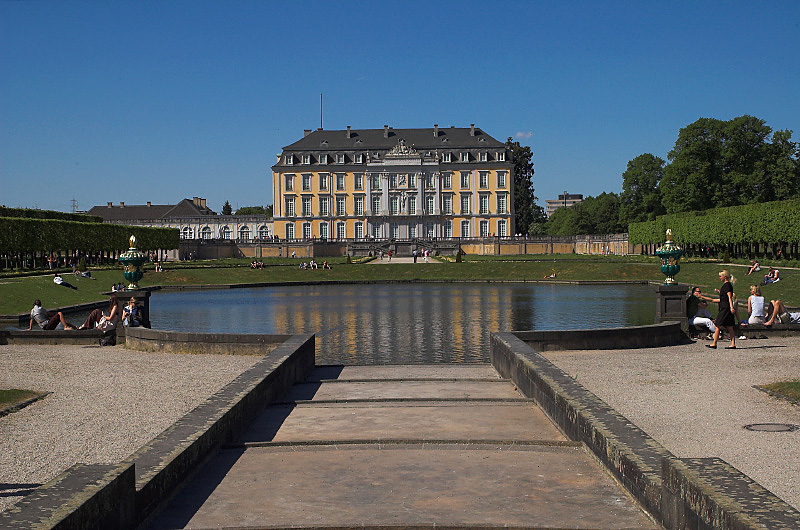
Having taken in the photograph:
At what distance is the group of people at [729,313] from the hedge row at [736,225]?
3615 centimetres

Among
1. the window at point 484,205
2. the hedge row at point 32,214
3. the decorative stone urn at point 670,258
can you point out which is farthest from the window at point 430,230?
the decorative stone urn at point 670,258

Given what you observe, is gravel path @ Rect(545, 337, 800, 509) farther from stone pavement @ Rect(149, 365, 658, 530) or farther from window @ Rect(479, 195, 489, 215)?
window @ Rect(479, 195, 489, 215)

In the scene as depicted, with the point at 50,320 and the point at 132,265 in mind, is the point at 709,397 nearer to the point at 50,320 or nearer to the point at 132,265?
the point at 132,265

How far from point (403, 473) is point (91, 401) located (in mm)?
5415

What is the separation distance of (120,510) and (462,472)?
292 cm

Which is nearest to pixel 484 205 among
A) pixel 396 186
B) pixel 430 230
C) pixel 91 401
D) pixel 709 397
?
pixel 430 230

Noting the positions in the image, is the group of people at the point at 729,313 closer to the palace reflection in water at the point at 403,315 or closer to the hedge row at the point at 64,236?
the palace reflection in water at the point at 403,315

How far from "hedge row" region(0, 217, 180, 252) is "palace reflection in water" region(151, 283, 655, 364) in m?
18.4

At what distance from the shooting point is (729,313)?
1680 centimetres

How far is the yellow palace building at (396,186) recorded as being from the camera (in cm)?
10606

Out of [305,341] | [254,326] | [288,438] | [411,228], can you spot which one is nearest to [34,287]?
[254,326]

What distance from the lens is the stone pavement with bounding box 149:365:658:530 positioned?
617 cm

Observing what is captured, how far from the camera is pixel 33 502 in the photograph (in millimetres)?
5039

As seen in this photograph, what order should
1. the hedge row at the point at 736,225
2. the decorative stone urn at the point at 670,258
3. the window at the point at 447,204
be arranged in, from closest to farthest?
the decorative stone urn at the point at 670,258 → the hedge row at the point at 736,225 → the window at the point at 447,204
